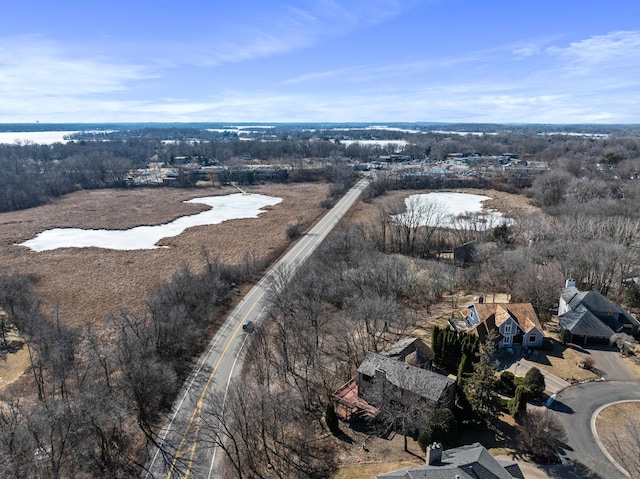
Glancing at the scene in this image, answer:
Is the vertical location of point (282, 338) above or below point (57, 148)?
below

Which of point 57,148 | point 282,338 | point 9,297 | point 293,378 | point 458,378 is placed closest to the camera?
point 458,378

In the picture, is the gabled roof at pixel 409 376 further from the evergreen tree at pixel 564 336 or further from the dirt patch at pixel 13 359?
the dirt patch at pixel 13 359

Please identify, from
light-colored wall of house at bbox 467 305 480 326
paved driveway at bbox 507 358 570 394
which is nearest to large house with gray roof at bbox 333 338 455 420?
paved driveway at bbox 507 358 570 394

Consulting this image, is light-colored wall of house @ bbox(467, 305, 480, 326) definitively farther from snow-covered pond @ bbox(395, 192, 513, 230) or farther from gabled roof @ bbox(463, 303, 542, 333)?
snow-covered pond @ bbox(395, 192, 513, 230)

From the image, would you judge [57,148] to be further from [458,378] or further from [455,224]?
[458,378]

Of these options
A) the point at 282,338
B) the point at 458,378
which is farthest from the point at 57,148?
the point at 458,378

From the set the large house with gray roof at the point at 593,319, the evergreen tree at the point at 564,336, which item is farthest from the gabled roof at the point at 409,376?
the large house with gray roof at the point at 593,319

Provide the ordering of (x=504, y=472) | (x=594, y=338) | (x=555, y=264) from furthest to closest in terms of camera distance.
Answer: (x=555, y=264) < (x=594, y=338) < (x=504, y=472)
